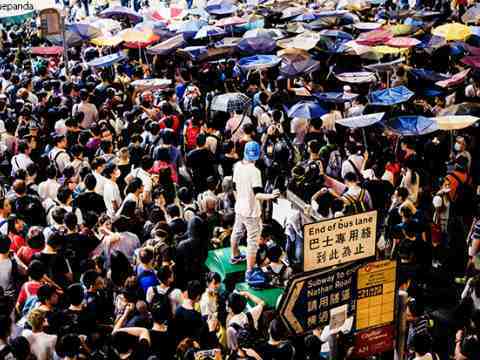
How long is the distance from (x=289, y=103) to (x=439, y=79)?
309 cm

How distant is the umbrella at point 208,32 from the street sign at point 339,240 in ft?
39.2

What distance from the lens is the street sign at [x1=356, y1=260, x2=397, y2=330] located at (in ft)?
17.5

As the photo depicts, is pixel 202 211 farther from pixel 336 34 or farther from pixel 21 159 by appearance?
pixel 336 34

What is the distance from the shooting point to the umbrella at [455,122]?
33.4 feet

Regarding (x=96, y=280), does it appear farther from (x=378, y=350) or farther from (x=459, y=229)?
(x=459, y=229)

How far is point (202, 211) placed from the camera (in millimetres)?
9242

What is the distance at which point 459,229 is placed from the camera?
9.77m

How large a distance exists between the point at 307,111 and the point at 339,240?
6118 millimetres

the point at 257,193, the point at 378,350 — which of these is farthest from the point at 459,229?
the point at 378,350

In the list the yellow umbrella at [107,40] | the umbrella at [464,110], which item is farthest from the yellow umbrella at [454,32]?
the yellow umbrella at [107,40]

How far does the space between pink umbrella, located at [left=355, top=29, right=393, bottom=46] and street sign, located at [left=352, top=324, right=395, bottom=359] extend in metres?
11.1

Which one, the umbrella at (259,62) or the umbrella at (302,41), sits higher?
the umbrella at (302,41)

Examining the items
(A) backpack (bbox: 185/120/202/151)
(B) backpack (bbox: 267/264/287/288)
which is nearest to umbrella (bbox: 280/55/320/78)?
(A) backpack (bbox: 185/120/202/151)

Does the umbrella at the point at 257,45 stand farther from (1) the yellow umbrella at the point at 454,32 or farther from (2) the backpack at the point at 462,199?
(2) the backpack at the point at 462,199
